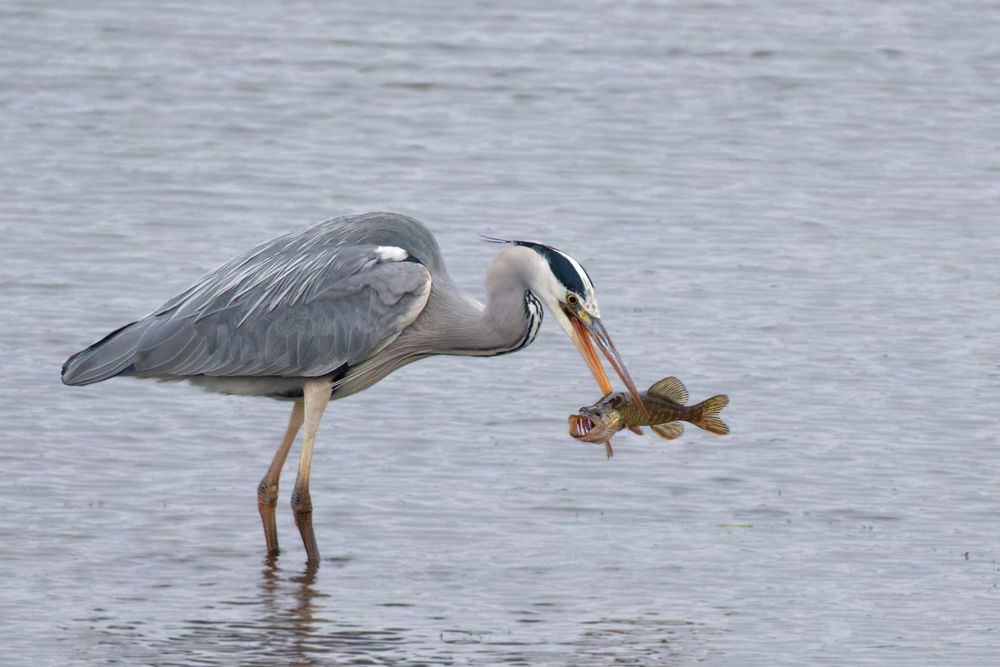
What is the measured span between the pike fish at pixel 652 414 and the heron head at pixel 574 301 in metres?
0.15

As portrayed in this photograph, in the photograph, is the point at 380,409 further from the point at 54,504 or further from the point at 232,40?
the point at 232,40

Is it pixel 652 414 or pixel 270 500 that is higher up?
pixel 652 414

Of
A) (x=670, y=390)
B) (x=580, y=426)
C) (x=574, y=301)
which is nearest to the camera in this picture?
(x=580, y=426)

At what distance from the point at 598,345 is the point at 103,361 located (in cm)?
209

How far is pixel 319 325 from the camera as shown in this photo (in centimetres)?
884

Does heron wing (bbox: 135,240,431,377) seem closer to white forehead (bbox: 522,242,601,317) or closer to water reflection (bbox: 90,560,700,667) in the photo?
white forehead (bbox: 522,242,601,317)

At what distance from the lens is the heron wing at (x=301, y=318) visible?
8797 millimetres

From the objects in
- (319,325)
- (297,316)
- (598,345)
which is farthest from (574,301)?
(297,316)

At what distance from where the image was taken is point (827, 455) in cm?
1009

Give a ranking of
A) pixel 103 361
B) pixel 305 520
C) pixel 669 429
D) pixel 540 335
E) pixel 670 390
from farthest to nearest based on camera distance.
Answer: pixel 540 335
pixel 103 361
pixel 305 520
pixel 669 429
pixel 670 390

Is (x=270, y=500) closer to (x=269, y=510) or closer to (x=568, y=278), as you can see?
(x=269, y=510)

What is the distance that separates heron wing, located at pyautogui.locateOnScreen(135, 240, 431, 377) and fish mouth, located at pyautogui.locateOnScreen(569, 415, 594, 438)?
111cm

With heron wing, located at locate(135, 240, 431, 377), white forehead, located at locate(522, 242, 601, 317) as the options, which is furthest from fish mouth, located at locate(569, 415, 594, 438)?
heron wing, located at locate(135, 240, 431, 377)

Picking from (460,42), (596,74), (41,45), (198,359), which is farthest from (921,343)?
Result: (41,45)
